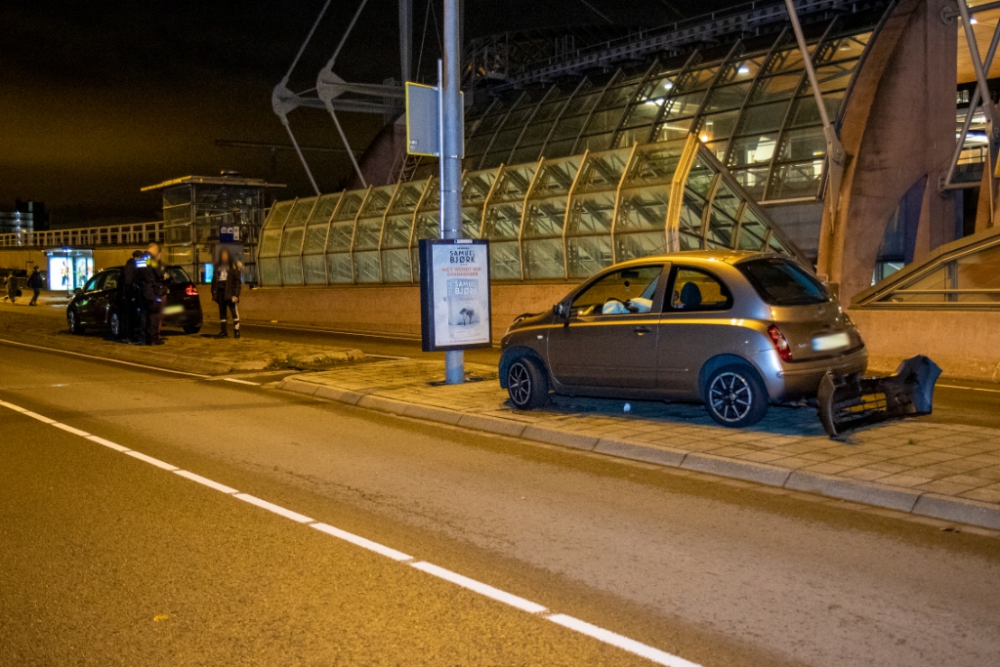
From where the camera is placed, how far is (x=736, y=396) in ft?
30.4

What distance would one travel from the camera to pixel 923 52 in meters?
27.5

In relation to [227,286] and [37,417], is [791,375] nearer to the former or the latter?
[37,417]

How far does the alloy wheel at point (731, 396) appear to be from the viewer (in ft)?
30.1

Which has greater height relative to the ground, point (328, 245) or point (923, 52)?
point (923, 52)

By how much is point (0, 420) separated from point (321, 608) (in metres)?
7.72

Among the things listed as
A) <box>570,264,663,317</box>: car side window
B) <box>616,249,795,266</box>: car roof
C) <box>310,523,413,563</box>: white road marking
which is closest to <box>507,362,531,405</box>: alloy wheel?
<box>570,264,663,317</box>: car side window

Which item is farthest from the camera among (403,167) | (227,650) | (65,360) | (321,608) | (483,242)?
(403,167)

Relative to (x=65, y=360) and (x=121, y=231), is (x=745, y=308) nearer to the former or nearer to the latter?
(x=65, y=360)

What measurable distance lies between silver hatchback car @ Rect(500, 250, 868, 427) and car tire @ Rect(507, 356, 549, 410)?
4cm

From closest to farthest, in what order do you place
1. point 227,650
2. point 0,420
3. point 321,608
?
point 227,650 → point 321,608 → point 0,420

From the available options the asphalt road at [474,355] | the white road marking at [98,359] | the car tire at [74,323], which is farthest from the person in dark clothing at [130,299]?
the asphalt road at [474,355]

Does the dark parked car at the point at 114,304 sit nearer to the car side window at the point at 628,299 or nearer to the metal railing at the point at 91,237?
the car side window at the point at 628,299

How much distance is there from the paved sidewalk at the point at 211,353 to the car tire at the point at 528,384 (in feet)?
19.8

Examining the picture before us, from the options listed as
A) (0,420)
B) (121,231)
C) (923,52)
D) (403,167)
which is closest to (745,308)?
(0,420)
